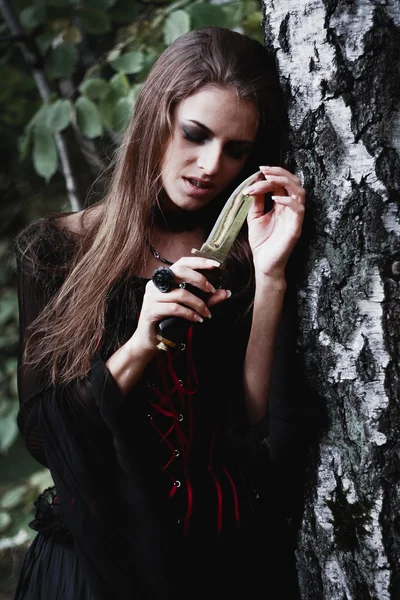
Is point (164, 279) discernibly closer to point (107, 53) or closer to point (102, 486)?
point (102, 486)

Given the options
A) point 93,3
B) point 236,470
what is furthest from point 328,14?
point 93,3

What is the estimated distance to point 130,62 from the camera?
2209mm

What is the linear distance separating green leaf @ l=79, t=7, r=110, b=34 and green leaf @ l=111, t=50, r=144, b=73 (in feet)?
1.01

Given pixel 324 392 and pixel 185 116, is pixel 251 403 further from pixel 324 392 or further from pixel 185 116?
pixel 185 116

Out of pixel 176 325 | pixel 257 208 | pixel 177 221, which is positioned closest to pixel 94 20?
pixel 177 221

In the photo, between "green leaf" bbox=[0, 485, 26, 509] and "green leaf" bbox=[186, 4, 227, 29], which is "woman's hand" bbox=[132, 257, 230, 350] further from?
"green leaf" bbox=[0, 485, 26, 509]

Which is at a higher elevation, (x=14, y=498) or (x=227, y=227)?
(x=227, y=227)

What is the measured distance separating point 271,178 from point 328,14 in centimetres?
31

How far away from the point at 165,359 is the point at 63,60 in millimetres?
1485

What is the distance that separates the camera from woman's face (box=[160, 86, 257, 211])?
139cm

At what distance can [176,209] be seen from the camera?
1.63 metres

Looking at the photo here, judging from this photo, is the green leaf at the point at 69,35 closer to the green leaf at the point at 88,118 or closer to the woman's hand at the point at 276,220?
the green leaf at the point at 88,118

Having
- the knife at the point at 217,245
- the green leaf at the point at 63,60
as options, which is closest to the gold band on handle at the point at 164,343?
the knife at the point at 217,245

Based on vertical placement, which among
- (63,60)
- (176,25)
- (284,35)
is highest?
(63,60)
